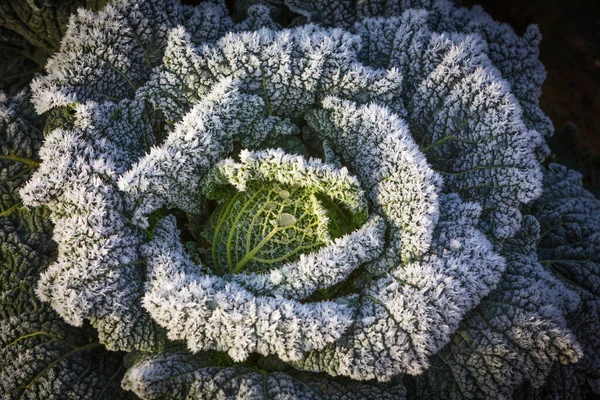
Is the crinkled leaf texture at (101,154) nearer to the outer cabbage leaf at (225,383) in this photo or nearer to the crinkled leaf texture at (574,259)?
the outer cabbage leaf at (225,383)

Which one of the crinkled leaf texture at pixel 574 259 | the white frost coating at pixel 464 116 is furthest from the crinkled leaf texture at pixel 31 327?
the crinkled leaf texture at pixel 574 259

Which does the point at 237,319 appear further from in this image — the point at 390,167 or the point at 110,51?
the point at 110,51

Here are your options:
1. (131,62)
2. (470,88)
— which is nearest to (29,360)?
(131,62)

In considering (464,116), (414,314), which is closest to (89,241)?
(414,314)

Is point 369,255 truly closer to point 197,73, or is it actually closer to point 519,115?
point 519,115

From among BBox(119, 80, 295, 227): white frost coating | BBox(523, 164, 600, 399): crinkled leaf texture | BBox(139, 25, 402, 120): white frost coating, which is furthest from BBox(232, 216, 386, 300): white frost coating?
BBox(523, 164, 600, 399): crinkled leaf texture

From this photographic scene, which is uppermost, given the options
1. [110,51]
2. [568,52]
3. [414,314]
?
[568,52]

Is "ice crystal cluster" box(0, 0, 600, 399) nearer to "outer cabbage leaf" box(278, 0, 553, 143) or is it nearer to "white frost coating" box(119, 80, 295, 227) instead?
"white frost coating" box(119, 80, 295, 227)

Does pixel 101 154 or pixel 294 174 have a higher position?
pixel 294 174
